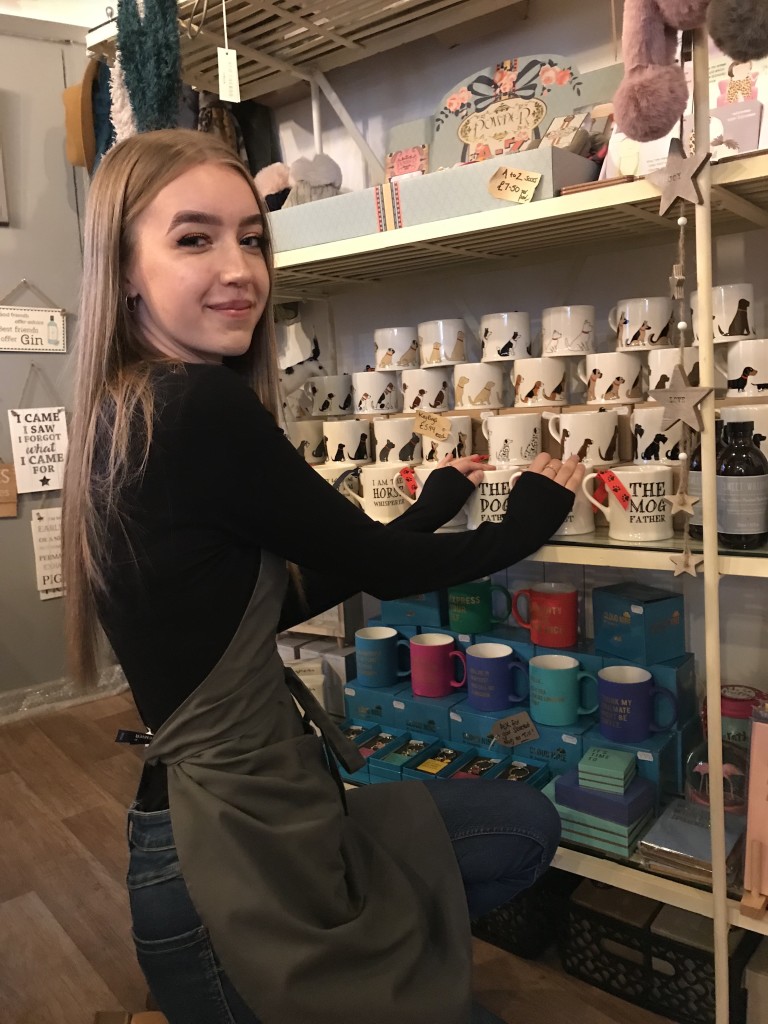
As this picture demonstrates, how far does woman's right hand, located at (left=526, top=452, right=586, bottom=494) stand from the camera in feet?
3.82

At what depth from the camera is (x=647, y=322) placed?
1.26 meters

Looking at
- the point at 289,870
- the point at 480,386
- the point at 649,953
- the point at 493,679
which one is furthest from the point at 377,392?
the point at 649,953

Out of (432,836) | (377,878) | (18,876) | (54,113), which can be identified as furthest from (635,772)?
(54,113)

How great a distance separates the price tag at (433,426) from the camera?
1321 mm

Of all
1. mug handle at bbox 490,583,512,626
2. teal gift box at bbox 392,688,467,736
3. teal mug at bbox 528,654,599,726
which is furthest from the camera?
mug handle at bbox 490,583,512,626

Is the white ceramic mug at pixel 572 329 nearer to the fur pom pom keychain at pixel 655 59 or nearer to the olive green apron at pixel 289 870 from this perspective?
the fur pom pom keychain at pixel 655 59

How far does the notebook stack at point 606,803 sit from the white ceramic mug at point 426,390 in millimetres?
651

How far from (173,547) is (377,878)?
449 millimetres

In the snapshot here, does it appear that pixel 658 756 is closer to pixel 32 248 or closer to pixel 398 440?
pixel 398 440

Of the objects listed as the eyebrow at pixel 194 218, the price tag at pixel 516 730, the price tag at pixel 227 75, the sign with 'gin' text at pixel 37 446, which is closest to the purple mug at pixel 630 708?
the price tag at pixel 516 730

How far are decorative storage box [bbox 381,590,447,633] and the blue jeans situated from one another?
0.57 meters

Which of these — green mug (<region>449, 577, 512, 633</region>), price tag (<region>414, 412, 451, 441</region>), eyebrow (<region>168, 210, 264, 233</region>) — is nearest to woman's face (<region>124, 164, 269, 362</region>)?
eyebrow (<region>168, 210, 264, 233</region>)

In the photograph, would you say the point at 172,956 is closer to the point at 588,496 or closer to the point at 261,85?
the point at 588,496

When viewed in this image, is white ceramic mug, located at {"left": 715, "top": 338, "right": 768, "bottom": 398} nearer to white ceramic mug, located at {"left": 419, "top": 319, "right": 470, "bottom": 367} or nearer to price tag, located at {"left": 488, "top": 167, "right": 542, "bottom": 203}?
price tag, located at {"left": 488, "top": 167, "right": 542, "bottom": 203}
